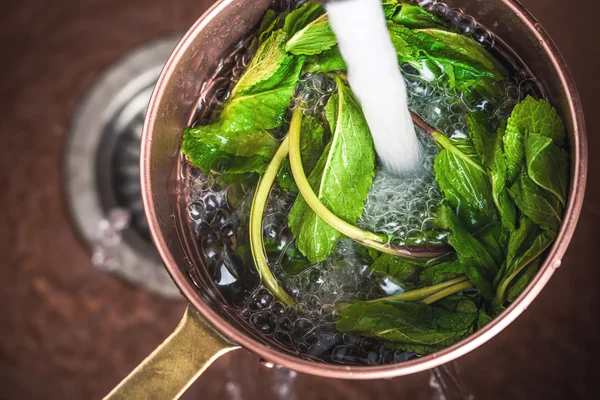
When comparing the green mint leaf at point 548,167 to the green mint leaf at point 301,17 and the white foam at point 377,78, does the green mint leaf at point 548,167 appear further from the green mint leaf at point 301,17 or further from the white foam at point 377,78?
the green mint leaf at point 301,17

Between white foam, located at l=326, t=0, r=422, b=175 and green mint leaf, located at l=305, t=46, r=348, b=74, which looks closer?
white foam, located at l=326, t=0, r=422, b=175

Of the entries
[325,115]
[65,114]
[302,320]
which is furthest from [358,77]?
[65,114]

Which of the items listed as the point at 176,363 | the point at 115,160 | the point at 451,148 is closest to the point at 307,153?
the point at 451,148

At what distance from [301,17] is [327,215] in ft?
0.72

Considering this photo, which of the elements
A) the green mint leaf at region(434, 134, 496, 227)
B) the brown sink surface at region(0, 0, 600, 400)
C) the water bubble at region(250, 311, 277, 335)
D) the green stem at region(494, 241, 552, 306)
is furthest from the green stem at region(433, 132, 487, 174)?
the brown sink surface at region(0, 0, 600, 400)

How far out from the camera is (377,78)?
571 mm

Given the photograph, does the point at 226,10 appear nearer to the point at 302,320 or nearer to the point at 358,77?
the point at 358,77

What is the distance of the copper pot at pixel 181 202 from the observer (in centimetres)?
51

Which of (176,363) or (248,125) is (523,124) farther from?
(176,363)

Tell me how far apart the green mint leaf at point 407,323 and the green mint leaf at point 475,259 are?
0.03m

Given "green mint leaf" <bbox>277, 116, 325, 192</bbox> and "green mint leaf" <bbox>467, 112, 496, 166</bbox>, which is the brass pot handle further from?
"green mint leaf" <bbox>467, 112, 496, 166</bbox>

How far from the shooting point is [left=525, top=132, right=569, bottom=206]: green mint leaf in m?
0.56

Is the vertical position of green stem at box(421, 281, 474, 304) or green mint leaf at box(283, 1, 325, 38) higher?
green mint leaf at box(283, 1, 325, 38)

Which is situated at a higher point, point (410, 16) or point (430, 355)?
point (410, 16)
